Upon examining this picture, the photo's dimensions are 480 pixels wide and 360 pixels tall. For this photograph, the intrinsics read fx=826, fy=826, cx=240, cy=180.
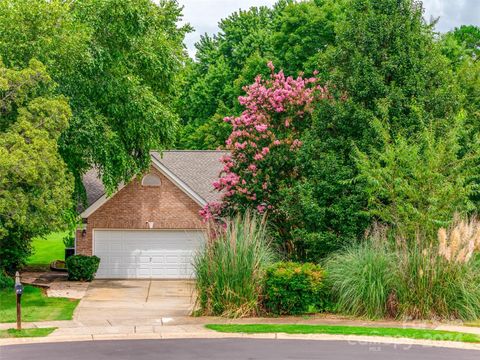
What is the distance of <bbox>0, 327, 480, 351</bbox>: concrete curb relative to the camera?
1828cm

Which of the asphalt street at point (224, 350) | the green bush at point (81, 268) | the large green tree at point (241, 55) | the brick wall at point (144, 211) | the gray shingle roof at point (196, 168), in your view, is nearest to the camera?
the asphalt street at point (224, 350)

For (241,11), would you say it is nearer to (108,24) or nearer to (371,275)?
(108,24)

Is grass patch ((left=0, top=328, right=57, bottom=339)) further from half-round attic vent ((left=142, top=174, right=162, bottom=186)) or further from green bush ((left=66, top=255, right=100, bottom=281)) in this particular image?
half-round attic vent ((left=142, top=174, right=162, bottom=186))

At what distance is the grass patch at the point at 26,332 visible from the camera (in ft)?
64.3

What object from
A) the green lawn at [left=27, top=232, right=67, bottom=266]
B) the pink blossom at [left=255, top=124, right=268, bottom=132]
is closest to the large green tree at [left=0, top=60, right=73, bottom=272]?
the pink blossom at [left=255, top=124, right=268, bottom=132]

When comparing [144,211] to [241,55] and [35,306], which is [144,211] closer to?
[35,306]

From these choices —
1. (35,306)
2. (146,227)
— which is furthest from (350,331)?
(146,227)

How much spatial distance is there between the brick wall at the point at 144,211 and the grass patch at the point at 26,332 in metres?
14.9

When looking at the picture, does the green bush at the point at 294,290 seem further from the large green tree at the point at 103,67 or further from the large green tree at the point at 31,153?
the large green tree at the point at 103,67

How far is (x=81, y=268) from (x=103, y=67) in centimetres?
834

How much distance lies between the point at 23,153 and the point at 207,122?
35831mm

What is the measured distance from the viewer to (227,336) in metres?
19.5

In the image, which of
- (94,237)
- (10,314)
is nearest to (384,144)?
(10,314)

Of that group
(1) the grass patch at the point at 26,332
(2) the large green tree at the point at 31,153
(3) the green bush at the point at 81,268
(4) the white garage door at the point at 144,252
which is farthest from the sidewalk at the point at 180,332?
(4) the white garage door at the point at 144,252
